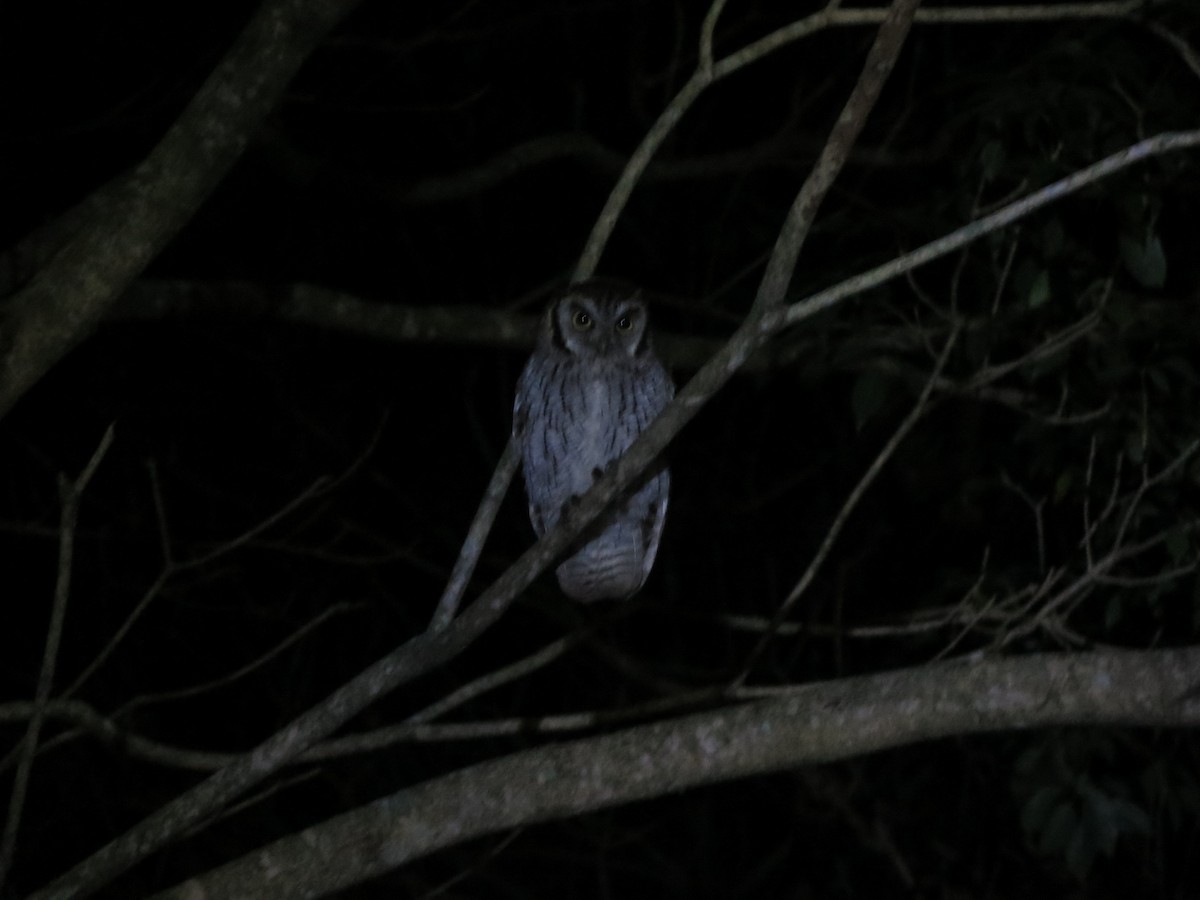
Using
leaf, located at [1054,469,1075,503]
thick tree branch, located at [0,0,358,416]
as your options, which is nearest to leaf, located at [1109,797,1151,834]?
leaf, located at [1054,469,1075,503]

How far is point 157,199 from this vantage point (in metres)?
2.19

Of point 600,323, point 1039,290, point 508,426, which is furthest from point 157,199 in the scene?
point 508,426

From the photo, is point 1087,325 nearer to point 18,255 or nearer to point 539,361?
point 539,361

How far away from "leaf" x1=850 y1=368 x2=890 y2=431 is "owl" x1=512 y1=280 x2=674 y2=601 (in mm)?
509

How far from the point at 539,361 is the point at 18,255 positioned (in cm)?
111

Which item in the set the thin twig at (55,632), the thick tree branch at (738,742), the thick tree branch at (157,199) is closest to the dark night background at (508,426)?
the thick tree branch at (157,199)

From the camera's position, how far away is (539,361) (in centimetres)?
349

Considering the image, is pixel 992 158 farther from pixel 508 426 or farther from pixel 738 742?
pixel 508 426

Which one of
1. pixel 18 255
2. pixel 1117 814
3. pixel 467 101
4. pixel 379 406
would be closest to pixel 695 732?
pixel 1117 814

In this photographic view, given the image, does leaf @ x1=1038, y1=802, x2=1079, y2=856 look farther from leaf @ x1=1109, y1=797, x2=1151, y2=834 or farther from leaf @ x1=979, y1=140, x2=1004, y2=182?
leaf @ x1=979, y1=140, x2=1004, y2=182

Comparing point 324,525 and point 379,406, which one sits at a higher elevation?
point 379,406

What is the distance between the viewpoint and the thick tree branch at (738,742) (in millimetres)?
2062

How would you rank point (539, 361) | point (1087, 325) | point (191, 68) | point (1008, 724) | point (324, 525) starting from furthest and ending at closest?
point (324, 525)
point (191, 68)
point (539, 361)
point (1087, 325)
point (1008, 724)

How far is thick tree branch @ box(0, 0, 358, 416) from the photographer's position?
2160 millimetres
